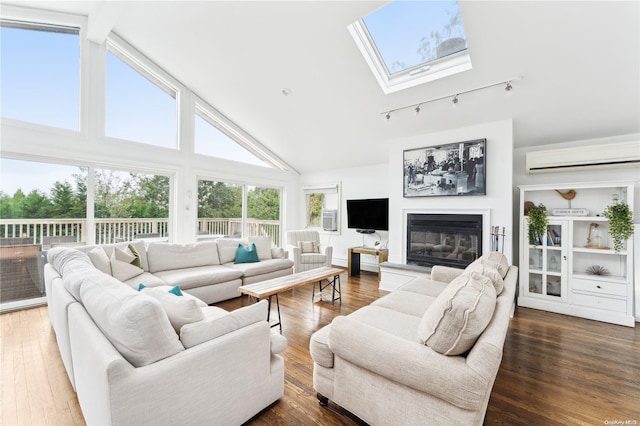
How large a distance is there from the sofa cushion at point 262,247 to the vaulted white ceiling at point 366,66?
2175 mm

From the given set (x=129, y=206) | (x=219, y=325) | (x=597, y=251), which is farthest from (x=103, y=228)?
Answer: (x=597, y=251)

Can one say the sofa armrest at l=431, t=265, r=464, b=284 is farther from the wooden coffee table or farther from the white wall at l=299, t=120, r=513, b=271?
the wooden coffee table

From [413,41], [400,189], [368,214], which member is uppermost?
[413,41]

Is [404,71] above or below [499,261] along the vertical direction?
above

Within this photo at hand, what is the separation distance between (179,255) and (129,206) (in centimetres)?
128

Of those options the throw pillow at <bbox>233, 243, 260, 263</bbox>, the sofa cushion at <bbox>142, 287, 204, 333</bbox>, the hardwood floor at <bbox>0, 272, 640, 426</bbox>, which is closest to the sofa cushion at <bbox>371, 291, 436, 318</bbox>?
the hardwood floor at <bbox>0, 272, 640, 426</bbox>

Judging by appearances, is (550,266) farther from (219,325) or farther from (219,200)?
(219,200)

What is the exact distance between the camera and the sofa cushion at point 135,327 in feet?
3.83

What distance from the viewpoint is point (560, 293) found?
3.43 metres

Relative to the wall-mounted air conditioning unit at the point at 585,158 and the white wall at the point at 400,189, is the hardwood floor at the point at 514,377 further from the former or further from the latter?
the wall-mounted air conditioning unit at the point at 585,158

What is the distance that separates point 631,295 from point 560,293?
1.97 ft

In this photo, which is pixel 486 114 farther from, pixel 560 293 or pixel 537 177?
pixel 560 293

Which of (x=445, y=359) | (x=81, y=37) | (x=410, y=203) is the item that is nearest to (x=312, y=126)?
(x=410, y=203)

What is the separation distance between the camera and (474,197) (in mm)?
3852
